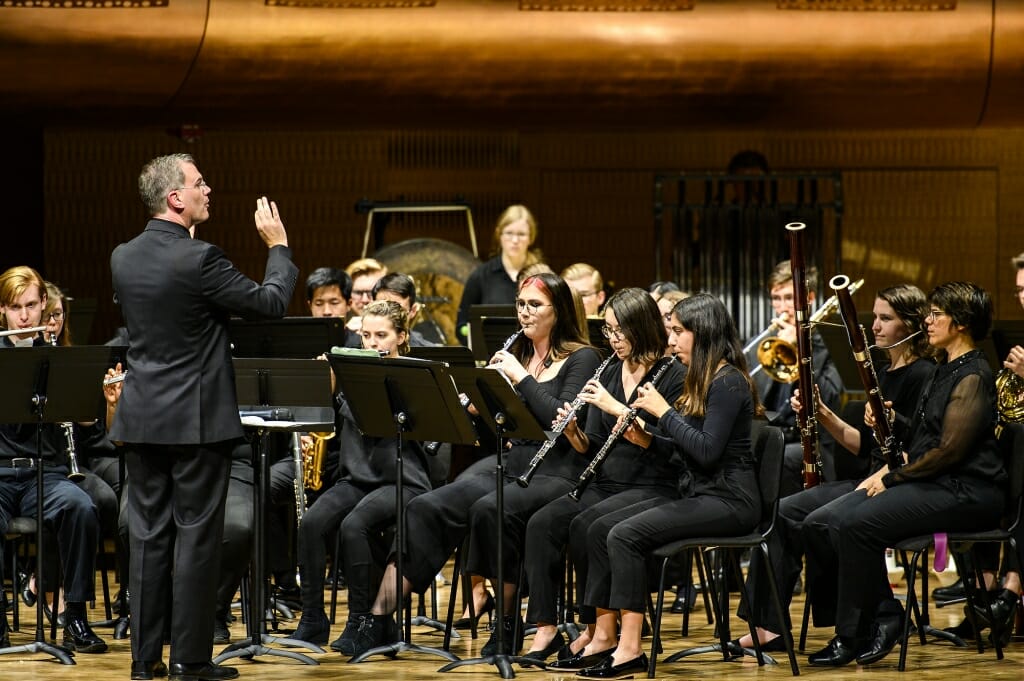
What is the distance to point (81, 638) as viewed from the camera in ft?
17.9

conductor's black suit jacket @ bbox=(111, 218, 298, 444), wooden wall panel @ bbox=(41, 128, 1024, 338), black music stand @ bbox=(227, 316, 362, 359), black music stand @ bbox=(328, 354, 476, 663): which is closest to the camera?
conductor's black suit jacket @ bbox=(111, 218, 298, 444)

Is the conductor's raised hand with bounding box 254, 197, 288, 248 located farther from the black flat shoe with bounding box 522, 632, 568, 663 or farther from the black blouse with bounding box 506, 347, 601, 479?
the black flat shoe with bounding box 522, 632, 568, 663

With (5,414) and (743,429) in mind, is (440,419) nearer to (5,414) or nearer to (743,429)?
(743,429)

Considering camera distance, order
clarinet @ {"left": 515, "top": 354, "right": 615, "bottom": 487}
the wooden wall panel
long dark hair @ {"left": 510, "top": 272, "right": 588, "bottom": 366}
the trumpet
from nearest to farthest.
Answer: clarinet @ {"left": 515, "top": 354, "right": 615, "bottom": 487} < long dark hair @ {"left": 510, "top": 272, "right": 588, "bottom": 366} < the trumpet < the wooden wall panel

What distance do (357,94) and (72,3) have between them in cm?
156

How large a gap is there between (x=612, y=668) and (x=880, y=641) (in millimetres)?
950

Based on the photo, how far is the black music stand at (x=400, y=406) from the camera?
489 centimetres

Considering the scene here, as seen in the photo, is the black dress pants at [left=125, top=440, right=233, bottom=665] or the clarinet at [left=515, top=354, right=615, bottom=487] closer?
the black dress pants at [left=125, top=440, right=233, bottom=665]

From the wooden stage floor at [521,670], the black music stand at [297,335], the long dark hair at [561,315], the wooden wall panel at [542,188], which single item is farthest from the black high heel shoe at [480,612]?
the wooden wall panel at [542,188]

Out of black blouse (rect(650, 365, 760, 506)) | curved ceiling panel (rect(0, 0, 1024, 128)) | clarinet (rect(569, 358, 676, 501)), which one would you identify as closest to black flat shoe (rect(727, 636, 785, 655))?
black blouse (rect(650, 365, 760, 506))

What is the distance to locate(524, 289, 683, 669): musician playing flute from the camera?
Answer: 514 centimetres

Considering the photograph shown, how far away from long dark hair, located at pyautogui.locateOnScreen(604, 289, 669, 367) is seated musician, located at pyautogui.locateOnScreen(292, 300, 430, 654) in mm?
956

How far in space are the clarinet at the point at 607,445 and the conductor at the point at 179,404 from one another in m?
1.12

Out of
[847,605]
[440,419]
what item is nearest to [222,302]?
[440,419]
